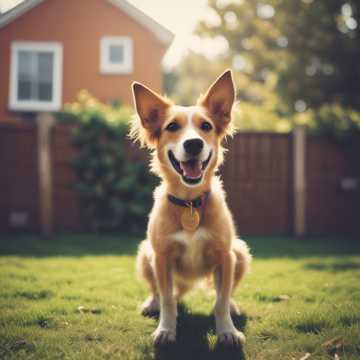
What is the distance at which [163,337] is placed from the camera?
2.83 meters

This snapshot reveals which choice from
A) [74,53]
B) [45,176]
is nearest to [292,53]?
[74,53]

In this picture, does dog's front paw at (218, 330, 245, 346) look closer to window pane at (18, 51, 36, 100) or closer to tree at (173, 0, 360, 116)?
window pane at (18, 51, 36, 100)

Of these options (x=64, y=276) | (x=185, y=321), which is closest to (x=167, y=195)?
(x=185, y=321)

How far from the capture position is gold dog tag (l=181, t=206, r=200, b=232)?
310cm

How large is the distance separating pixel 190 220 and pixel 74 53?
404 inches

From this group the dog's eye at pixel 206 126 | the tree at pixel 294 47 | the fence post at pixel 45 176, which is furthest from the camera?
the tree at pixel 294 47

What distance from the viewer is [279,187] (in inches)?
336

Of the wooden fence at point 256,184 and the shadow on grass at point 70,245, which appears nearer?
the shadow on grass at point 70,245

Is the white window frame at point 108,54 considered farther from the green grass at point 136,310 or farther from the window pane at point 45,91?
the green grass at point 136,310

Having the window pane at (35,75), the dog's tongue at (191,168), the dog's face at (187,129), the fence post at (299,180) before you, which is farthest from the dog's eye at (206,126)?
the window pane at (35,75)

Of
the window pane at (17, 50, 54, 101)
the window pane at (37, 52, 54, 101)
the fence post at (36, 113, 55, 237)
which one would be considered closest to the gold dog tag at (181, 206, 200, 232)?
the fence post at (36, 113, 55, 237)

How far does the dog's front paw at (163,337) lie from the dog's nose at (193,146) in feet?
4.10

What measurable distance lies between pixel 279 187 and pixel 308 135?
1.23m

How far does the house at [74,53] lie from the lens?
35.6ft
